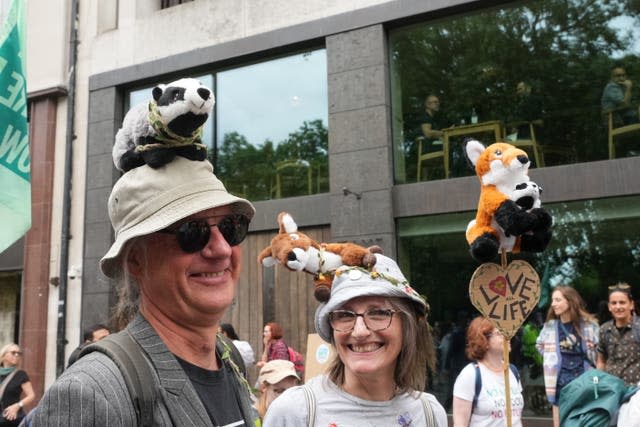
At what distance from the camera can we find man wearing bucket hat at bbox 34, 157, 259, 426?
5.67 feet

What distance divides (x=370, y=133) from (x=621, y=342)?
15.7 ft

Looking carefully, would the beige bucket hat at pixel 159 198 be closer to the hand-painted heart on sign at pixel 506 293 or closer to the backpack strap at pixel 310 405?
the backpack strap at pixel 310 405

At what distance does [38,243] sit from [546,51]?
9500 millimetres

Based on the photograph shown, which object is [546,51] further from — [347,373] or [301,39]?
[347,373]

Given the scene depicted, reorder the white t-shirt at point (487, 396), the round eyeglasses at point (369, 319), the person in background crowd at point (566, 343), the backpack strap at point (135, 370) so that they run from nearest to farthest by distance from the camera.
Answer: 1. the backpack strap at point (135, 370)
2. the round eyeglasses at point (369, 319)
3. the white t-shirt at point (487, 396)
4. the person in background crowd at point (566, 343)

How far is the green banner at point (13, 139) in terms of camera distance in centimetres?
455

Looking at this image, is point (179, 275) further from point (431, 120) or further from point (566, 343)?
point (431, 120)

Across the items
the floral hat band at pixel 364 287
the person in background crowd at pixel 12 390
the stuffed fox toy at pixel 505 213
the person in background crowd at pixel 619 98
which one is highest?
the person in background crowd at pixel 619 98

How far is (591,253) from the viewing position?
854 centimetres

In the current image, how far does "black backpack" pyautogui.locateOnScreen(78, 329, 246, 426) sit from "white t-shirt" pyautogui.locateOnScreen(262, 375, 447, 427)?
116 cm

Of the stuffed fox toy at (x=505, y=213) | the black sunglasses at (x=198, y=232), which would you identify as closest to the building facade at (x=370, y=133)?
the stuffed fox toy at (x=505, y=213)

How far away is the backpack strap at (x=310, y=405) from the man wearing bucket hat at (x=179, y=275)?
77 cm

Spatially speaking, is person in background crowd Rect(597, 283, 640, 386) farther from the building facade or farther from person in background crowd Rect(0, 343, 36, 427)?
person in background crowd Rect(0, 343, 36, 427)

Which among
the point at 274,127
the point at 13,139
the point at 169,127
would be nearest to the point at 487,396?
the point at 169,127
